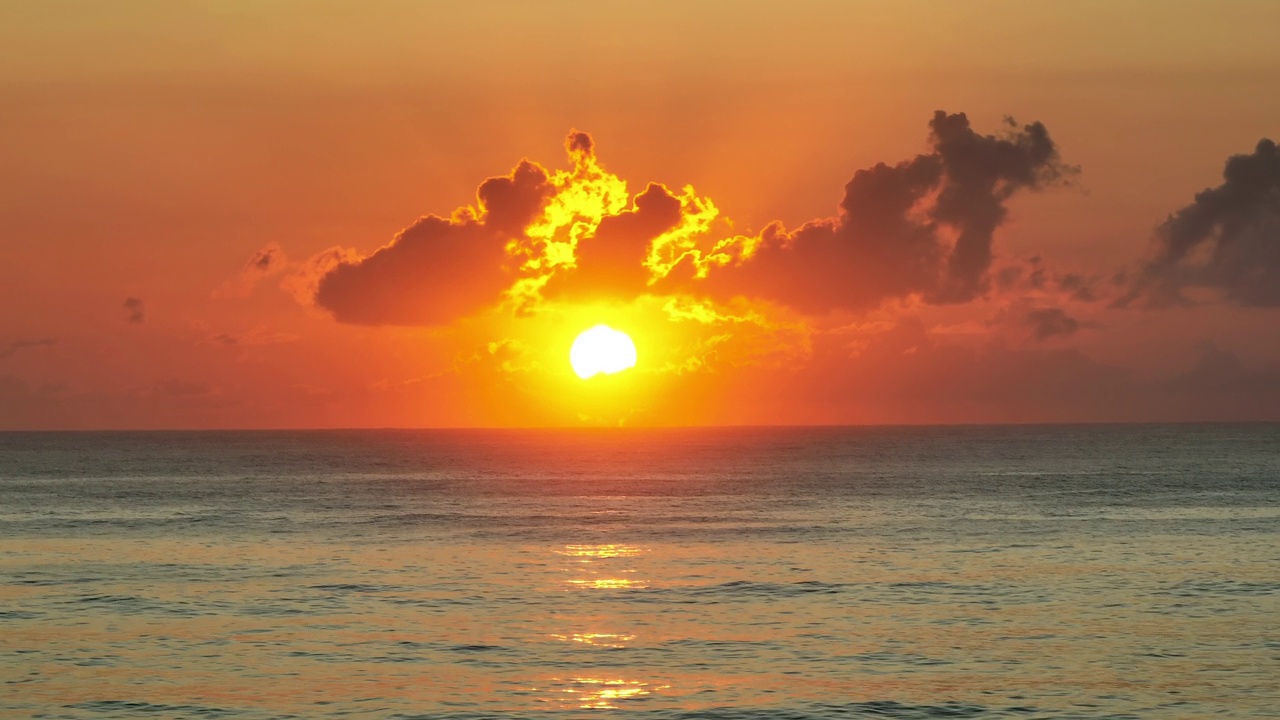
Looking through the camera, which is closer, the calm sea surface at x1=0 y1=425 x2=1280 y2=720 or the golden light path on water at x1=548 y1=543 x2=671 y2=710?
the golden light path on water at x1=548 y1=543 x2=671 y2=710

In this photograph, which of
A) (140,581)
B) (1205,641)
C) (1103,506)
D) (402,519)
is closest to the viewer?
(1205,641)

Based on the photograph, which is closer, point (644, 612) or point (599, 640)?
point (599, 640)

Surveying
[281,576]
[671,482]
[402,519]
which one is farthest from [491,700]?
[671,482]

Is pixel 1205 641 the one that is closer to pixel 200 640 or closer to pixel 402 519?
pixel 200 640

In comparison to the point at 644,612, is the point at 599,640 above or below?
below

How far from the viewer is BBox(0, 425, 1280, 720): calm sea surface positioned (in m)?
31.6

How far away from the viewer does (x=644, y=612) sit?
43438 millimetres

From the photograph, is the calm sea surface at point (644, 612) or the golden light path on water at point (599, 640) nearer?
the golden light path on water at point (599, 640)

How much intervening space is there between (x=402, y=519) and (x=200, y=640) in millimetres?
44706

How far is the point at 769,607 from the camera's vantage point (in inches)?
1743

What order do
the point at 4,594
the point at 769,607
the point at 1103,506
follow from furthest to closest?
the point at 1103,506
the point at 4,594
the point at 769,607

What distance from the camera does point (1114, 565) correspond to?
55.1 m

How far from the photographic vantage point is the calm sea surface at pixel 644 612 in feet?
104

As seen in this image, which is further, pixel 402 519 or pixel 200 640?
pixel 402 519
